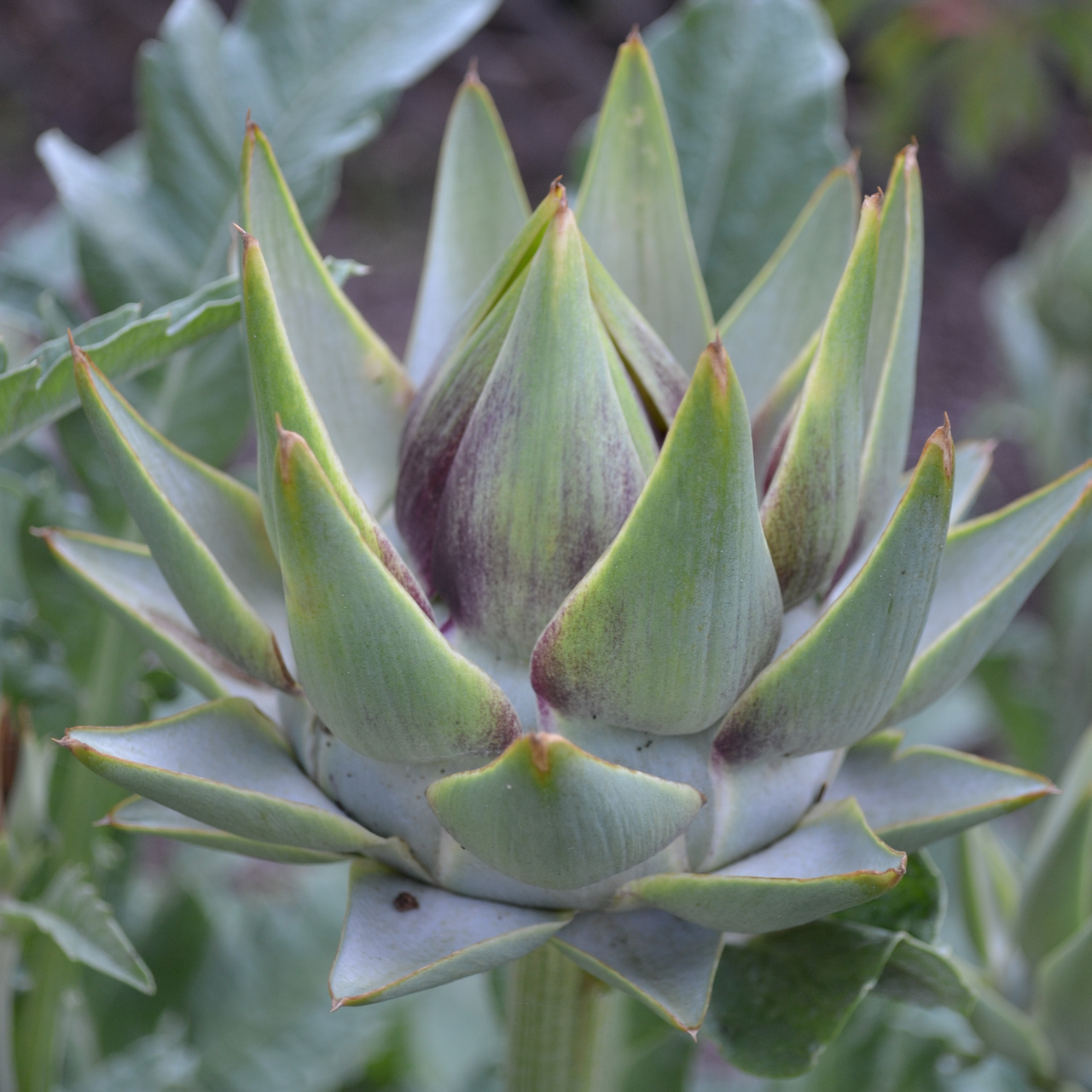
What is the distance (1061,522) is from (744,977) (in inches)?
8.8

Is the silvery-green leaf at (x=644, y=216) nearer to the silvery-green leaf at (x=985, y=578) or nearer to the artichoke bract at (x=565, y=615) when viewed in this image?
the artichoke bract at (x=565, y=615)

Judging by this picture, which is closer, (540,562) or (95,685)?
(540,562)

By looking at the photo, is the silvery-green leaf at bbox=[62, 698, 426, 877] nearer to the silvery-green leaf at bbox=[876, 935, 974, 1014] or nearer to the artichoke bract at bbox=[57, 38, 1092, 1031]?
the artichoke bract at bbox=[57, 38, 1092, 1031]

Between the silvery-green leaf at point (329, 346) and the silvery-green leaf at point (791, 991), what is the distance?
25 centimetres

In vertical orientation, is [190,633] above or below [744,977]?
above

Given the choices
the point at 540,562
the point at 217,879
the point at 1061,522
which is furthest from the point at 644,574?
the point at 217,879

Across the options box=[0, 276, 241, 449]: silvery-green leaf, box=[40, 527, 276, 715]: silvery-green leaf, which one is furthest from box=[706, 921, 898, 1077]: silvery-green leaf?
box=[0, 276, 241, 449]: silvery-green leaf

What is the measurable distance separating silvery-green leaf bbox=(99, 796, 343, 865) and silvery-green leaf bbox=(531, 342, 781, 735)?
110 mm

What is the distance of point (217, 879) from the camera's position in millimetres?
1355

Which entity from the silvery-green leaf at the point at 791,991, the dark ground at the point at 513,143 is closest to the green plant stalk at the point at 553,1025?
the silvery-green leaf at the point at 791,991

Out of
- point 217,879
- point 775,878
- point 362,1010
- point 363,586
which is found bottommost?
point 217,879

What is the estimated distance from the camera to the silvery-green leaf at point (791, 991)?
507 mm

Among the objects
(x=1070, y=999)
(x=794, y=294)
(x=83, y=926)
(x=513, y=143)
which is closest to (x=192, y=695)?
(x=83, y=926)

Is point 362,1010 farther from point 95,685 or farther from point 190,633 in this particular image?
point 190,633
